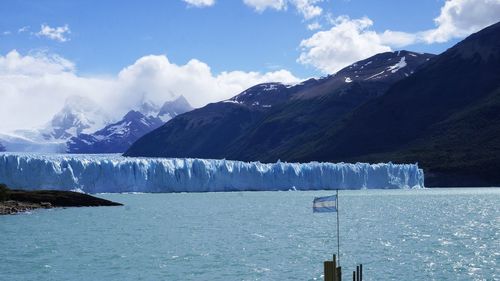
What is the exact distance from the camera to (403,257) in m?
36.1

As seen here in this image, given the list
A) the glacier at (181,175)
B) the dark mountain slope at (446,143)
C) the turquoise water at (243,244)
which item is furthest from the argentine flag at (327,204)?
the dark mountain slope at (446,143)

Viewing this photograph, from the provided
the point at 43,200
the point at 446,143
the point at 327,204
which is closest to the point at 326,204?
the point at 327,204

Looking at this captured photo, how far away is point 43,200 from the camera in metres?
77.4

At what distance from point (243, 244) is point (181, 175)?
59031mm

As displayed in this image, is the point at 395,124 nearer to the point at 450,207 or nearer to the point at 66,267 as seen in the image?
the point at 450,207

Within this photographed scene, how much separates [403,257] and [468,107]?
6409 inches

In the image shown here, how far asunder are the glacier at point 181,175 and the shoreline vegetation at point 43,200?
6.50 m

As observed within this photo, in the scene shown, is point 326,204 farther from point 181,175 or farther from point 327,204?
point 181,175

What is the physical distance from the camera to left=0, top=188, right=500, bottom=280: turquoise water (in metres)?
31.7

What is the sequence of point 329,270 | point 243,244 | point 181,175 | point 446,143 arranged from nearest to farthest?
1. point 329,270
2. point 243,244
3. point 181,175
4. point 446,143

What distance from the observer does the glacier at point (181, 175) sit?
87.4 metres

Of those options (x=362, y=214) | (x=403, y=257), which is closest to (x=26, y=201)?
(x=362, y=214)

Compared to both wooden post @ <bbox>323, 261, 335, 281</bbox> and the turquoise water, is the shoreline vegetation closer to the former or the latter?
the turquoise water

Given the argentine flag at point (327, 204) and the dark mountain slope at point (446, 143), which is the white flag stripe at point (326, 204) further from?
the dark mountain slope at point (446, 143)
